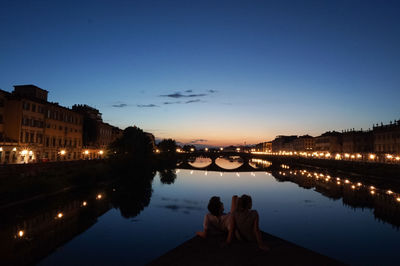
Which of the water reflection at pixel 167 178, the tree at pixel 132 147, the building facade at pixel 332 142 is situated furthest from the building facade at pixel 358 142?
the tree at pixel 132 147

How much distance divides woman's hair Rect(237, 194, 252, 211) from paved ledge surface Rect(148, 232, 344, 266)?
46.8 inches

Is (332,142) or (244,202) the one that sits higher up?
(332,142)

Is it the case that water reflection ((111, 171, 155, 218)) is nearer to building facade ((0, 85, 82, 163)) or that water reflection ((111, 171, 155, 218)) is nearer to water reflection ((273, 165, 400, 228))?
building facade ((0, 85, 82, 163))

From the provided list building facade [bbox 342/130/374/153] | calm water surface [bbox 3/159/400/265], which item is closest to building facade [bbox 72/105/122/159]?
calm water surface [bbox 3/159/400/265]

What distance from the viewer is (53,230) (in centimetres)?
2508

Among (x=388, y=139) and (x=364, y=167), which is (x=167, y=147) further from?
(x=388, y=139)

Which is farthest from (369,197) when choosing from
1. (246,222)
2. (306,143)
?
(306,143)

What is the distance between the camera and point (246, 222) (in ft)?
29.0

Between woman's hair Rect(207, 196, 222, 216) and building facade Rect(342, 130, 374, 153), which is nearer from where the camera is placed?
woman's hair Rect(207, 196, 222, 216)

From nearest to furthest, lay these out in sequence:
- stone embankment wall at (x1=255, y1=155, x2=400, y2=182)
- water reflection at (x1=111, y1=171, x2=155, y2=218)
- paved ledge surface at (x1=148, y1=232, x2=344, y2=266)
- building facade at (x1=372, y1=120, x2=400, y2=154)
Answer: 1. paved ledge surface at (x1=148, y1=232, x2=344, y2=266)
2. water reflection at (x1=111, y1=171, x2=155, y2=218)
3. stone embankment wall at (x1=255, y1=155, x2=400, y2=182)
4. building facade at (x1=372, y1=120, x2=400, y2=154)

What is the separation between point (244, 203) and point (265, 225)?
849 inches

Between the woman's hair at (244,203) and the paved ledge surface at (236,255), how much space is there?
1.19 m

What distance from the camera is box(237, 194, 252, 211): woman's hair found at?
332 inches

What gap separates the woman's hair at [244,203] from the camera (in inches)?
332
